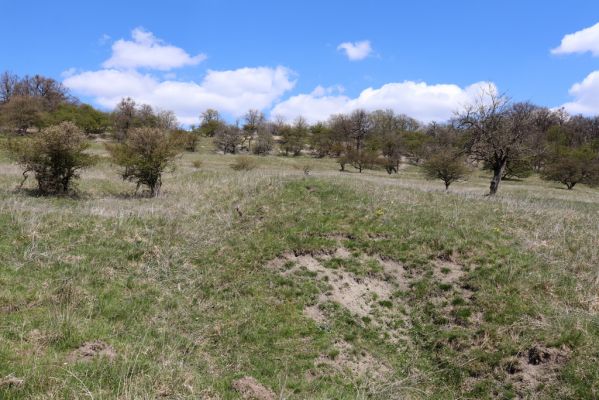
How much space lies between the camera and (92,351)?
25.3 ft

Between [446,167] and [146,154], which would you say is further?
[446,167]

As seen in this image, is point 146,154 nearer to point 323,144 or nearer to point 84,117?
point 84,117

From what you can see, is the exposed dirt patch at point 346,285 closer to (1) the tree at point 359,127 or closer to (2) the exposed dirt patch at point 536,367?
(2) the exposed dirt patch at point 536,367

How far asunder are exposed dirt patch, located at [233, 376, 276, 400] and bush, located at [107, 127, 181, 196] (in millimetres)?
22715

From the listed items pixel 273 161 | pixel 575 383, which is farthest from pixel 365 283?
pixel 273 161

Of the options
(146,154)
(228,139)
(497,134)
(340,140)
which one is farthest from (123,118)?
(497,134)

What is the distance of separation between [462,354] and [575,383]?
2332mm

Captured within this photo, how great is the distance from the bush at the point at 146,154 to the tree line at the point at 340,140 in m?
0.07

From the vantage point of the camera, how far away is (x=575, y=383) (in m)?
8.10

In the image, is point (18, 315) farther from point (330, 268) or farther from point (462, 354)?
point (462, 354)

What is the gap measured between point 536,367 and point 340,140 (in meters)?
100

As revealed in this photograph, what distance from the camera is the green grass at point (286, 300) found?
8.05m

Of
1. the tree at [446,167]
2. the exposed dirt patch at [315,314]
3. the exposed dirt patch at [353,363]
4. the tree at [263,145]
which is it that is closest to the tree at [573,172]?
the tree at [446,167]

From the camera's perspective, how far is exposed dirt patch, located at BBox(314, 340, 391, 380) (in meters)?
9.30
